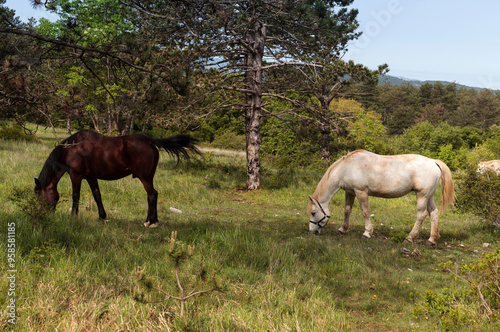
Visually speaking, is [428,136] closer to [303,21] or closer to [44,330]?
[303,21]

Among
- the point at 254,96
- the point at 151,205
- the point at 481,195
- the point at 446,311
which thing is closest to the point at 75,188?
the point at 151,205

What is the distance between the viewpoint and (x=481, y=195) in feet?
28.9

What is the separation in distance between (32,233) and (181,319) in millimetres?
3182

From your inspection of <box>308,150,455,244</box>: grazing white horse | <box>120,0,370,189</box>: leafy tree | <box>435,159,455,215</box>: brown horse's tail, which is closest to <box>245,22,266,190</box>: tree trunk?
<box>120,0,370,189</box>: leafy tree

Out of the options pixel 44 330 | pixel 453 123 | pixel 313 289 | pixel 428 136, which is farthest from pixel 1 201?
pixel 453 123

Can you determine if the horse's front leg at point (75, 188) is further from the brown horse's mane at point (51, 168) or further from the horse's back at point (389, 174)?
the horse's back at point (389, 174)

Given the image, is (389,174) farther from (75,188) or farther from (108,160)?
(75,188)

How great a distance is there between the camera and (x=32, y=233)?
17.0ft

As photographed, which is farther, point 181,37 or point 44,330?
point 181,37

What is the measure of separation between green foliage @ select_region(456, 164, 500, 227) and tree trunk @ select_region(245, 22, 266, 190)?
24.6 ft

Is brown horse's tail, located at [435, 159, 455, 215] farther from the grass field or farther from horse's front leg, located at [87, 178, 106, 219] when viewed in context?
horse's front leg, located at [87, 178, 106, 219]

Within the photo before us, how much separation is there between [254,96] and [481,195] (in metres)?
8.59

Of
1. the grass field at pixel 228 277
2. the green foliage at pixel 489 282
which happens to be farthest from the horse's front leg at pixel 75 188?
the green foliage at pixel 489 282

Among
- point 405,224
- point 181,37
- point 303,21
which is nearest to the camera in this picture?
point 405,224
